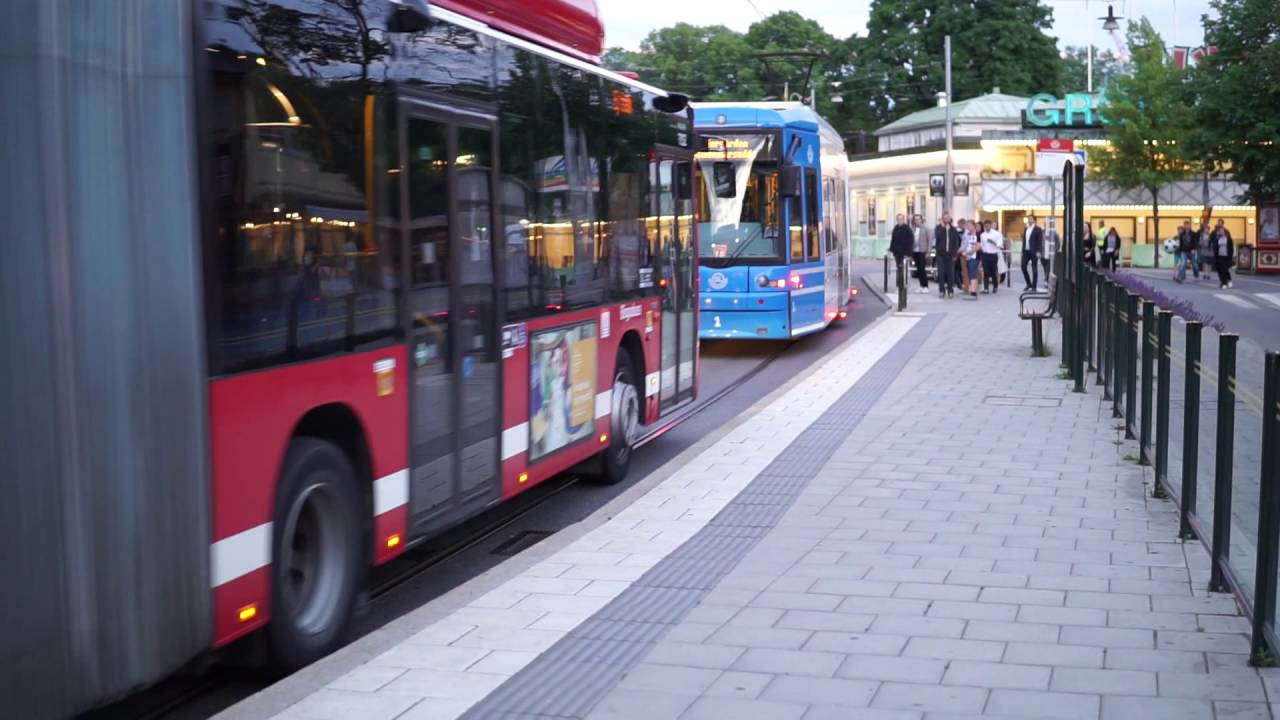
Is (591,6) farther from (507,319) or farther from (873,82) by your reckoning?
(873,82)

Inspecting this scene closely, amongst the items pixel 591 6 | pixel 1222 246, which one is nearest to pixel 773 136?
pixel 591 6

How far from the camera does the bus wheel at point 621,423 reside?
11164mm

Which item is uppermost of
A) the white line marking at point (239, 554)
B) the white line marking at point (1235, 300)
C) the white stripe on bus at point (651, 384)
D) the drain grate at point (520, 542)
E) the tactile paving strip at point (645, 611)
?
the white line marking at point (239, 554)

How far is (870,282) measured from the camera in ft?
149

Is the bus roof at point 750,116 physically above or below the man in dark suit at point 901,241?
above

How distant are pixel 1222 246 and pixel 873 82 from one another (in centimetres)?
4593

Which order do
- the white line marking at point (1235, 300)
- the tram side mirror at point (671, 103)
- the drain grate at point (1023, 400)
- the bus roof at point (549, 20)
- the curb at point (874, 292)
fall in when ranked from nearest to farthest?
the bus roof at point (549, 20) → the tram side mirror at point (671, 103) → the drain grate at point (1023, 400) → the white line marking at point (1235, 300) → the curb at point (874, 292)

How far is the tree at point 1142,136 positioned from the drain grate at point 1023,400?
46.1 meters

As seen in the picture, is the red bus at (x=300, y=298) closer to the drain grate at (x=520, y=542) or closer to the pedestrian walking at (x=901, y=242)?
the drain grate at (x=520, y=542)

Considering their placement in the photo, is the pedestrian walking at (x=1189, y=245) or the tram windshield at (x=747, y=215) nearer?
the tram windshield at (x=747, y=215)

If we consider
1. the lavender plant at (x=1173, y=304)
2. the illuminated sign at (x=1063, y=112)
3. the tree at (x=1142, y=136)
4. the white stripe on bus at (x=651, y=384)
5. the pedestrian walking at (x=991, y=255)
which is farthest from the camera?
the illuminated sign at (x=1063, y=112)

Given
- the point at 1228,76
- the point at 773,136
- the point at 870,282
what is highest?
the point at 1228,76

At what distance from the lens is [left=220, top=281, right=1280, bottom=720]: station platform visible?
5.59 m

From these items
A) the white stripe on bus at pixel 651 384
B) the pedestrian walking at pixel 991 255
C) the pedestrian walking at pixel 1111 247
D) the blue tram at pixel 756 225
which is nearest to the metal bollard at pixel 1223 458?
the white stripe on bus at pixel 651 384
